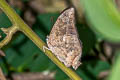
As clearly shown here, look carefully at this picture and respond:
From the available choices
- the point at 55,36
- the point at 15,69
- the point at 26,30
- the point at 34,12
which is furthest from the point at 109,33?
the point at 34,12

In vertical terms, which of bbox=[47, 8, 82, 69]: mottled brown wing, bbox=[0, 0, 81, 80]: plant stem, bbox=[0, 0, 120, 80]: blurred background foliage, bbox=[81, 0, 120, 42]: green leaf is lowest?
bbox=[0, 0, 120, 80]: blurred background foliage

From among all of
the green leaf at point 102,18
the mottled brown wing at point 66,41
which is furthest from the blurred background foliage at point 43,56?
the green leaf at point 102,18

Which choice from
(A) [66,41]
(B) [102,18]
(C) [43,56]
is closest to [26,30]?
(A) [66,41]

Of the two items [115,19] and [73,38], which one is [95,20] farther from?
[73,38]

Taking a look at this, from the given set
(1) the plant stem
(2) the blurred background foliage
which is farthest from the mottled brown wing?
(2) the blurred background foliage

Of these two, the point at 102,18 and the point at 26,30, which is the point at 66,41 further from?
the point at 102,18

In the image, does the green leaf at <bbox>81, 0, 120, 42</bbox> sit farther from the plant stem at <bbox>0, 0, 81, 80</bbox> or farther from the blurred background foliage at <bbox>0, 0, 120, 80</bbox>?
the blurred background foliage at <bbox>0, 0, 120, 80</bbox>
